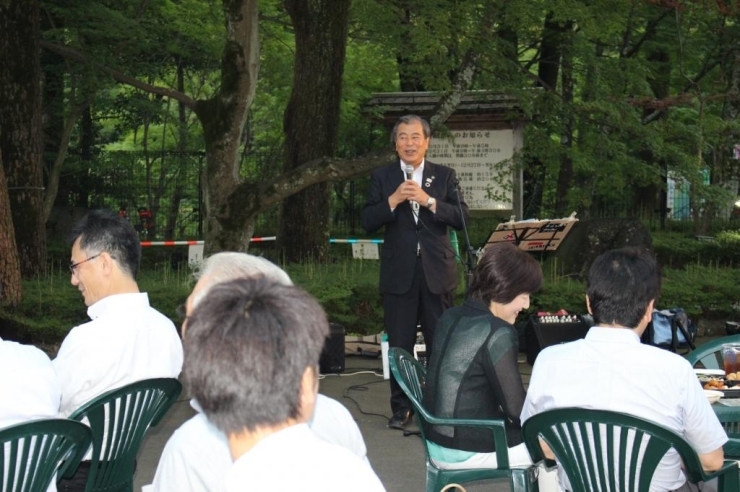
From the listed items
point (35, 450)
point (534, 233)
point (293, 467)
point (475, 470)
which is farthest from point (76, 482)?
point (534, 233)

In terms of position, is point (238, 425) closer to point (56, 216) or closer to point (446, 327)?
point (446, 327)

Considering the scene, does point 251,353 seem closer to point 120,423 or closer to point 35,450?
point 35,450

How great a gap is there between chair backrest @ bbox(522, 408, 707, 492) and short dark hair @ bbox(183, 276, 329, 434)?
1.66 m

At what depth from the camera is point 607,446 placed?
10.7 ft

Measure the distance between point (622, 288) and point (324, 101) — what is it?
895 centimetres

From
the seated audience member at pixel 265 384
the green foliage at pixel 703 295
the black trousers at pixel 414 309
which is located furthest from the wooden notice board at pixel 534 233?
the seated audience member at pixel 265 384

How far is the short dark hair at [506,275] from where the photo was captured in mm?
4152

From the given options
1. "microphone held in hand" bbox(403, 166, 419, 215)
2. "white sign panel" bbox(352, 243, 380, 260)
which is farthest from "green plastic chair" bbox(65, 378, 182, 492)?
"white sign panel" bbox(352, 243, 380, 260)

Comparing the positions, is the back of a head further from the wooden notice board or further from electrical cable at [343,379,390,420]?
the wooden notice board

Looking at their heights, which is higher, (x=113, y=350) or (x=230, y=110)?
(x=230, y=110)

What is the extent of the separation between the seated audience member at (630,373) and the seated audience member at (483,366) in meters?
0.51

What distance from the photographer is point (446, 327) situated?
4.20m

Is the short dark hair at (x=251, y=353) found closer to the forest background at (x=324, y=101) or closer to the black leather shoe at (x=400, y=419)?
the black leather shoe at (x=400, y=419)

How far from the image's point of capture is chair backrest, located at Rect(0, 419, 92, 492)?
3.06m
